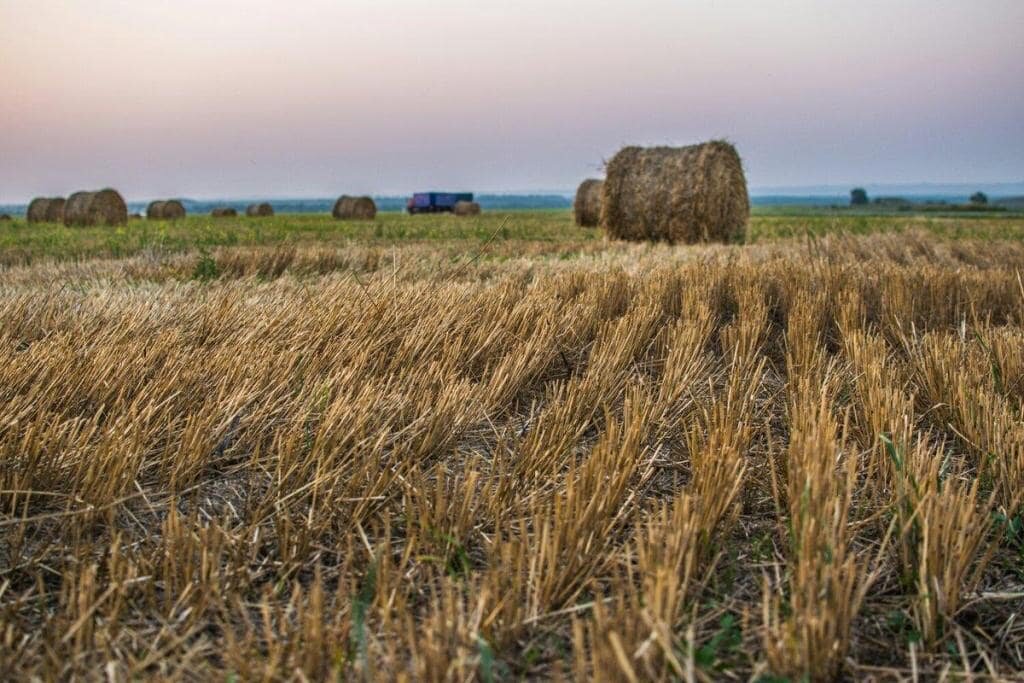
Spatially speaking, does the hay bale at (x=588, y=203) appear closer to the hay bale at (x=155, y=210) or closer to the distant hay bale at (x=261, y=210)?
the hay bale at (x=155, y=210)

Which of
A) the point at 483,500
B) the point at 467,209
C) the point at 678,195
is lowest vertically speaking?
the point at 483,500

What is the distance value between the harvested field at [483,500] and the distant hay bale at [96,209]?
734 inches

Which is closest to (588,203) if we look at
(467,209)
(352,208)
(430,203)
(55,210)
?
(352,208)

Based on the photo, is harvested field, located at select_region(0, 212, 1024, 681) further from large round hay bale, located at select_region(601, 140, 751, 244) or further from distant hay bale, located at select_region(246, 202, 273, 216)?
distant hay bale, located at select_region(246, 202, 273, 216)

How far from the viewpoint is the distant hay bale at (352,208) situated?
27750 mm

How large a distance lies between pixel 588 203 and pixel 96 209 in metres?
11.4

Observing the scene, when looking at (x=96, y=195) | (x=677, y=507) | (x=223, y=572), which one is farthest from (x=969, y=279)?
(x=96, y=195)

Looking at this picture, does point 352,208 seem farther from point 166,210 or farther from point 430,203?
point 430,203

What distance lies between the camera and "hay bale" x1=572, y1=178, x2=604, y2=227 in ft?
65.1

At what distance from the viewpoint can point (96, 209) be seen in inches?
813

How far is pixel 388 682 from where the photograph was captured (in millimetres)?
1154

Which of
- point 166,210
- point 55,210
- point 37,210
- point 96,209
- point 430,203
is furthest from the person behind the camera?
point 430,203

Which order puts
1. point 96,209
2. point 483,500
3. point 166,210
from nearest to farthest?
point 483,500 → point 96,209 → point 166,210

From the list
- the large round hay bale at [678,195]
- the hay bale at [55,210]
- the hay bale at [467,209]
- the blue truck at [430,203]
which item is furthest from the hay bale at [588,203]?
the blue truck at [430,203]
